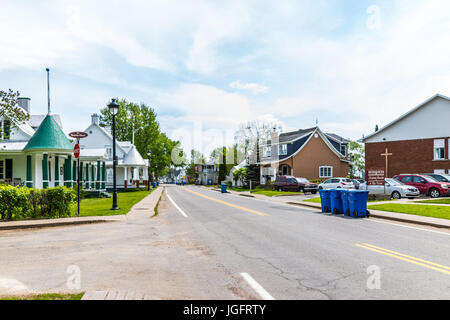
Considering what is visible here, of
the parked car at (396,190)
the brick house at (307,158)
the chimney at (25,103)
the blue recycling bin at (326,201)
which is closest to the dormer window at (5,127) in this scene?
the chimney at (25,103)

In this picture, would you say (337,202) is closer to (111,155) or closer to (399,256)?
(399,256)

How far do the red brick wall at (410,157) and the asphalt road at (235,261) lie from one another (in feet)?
89.9

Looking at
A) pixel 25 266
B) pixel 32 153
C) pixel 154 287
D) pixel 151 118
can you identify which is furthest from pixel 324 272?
pixel 151 118

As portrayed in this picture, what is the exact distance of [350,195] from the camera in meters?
16.2

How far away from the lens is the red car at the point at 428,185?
24.9 meters

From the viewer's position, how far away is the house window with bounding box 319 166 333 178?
166ft

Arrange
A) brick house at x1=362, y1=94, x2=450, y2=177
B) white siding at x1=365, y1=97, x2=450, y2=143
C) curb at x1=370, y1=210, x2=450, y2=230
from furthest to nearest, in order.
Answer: white siding at x1=365, y1=97, x2=450, y2=143 < brick house at x1=362, y1=94, x2=450, y2=177 < curb at x1=370, y1=210, x2=450, y2=230

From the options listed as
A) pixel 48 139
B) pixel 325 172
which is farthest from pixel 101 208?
pixel 325 172

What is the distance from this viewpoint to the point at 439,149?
1378 inches

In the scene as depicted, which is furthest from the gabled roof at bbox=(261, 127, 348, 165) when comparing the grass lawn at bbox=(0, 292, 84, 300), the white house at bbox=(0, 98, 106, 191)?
the grass lawn at bbox=(0, 292, 84, 300)

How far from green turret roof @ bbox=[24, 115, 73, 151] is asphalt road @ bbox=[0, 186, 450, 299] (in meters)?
13.2

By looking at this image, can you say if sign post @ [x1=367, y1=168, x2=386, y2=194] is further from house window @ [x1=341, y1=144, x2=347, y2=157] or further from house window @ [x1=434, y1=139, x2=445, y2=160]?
house window @ [x1=341, y1=144, x2=347, y2=157]
